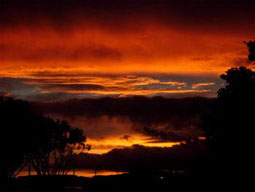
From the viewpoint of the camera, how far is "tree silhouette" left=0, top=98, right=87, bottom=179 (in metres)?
53.2

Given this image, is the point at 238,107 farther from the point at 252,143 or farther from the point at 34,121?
the point at 34,121

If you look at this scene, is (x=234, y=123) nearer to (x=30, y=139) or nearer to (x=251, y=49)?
(x=251, y=49)

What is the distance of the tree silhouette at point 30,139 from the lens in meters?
53.2

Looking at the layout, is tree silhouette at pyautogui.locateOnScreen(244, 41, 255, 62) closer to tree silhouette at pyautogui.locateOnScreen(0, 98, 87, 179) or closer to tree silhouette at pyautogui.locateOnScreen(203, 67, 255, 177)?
tree silhouette at pyautogui.locateOnScreen(203, 67, 255, 177)

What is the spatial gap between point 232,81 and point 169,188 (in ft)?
44.1

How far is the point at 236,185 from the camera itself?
4194cm

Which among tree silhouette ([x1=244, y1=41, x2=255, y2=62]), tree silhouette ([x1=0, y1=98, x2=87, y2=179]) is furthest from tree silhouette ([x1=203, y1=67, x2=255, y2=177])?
tree silhouette ([x1=0, y1=98, x2=87, y2=179])

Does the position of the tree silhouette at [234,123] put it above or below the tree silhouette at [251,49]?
below

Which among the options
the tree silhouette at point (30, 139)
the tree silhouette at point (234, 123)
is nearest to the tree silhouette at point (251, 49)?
the tree silhouette at point (234, 123)

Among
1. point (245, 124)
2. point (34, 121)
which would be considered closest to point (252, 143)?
point (245, 124)

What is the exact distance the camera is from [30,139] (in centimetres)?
5612

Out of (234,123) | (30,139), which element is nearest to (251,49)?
(234,123)

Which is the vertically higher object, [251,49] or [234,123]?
[251,49]

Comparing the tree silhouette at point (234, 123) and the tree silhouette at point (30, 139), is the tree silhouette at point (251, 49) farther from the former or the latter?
the tree silhouette at point (30, 139)
